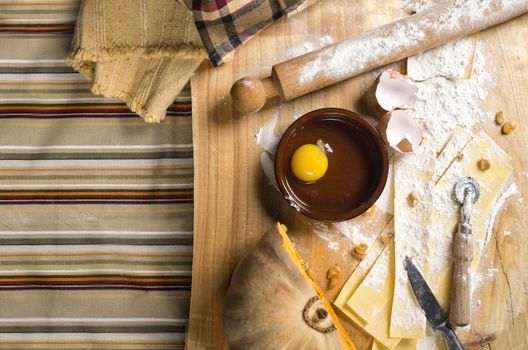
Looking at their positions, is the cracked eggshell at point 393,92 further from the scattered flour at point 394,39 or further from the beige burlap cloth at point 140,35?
the beige burlap cloth at point 140,35

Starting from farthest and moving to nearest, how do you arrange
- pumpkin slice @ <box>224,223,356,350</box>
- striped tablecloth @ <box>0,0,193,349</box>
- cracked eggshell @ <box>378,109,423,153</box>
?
striped tablecloth @ <box>0,0,193,349</box>
cracked eggshell @ <box>378,109,423,153</box>
pumpkin slice @ <box>224,223,356,350</box>

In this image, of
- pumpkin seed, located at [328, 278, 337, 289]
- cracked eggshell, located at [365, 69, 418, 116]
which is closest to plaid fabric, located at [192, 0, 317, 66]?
cracked eggshell, located at [365, 69, 418, 116]

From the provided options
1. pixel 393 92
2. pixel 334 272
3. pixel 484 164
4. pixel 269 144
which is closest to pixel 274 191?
pixel 269 144

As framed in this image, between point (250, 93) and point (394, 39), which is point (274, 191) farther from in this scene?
point (394, 39)

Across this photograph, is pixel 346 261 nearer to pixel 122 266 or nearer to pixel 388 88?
pixel 388 88

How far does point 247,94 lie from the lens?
1.06m

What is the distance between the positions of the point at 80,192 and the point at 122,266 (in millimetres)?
207

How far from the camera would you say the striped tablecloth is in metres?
1.32

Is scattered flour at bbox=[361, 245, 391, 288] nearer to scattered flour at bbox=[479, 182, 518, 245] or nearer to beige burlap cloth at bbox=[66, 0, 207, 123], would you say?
scattered flour at bbox=[479, 182, 518, 245]

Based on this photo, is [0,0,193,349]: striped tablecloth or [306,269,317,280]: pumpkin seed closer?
[306,269,317,280]: pumpkin seed

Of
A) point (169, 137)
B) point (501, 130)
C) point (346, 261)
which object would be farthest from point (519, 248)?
point (169, 137)

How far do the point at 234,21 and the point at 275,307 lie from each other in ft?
1.90

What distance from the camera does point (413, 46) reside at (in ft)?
3.68

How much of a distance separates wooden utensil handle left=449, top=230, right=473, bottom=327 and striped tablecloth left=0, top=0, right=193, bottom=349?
604 mm
